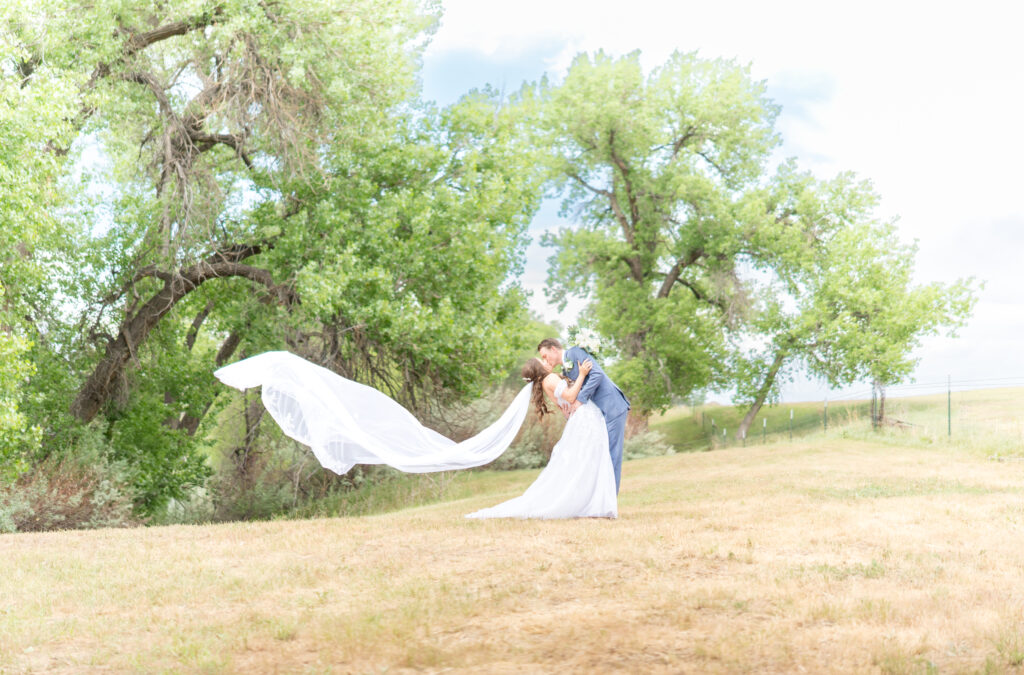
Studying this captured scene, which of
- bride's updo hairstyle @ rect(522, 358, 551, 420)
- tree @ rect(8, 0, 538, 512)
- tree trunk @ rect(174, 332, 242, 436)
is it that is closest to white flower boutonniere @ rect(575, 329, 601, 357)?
bride's updo hairstyle @ rect(522, 358, 551, 420)

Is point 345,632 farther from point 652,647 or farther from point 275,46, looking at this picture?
point 275,46

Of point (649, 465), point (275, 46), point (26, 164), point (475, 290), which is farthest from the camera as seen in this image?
point (649, 465)

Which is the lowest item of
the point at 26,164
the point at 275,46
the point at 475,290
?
the point at 475,290

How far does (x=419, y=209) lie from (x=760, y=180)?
76.1 ft

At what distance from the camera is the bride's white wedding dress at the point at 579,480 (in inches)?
453

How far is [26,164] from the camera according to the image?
15688 millimetres

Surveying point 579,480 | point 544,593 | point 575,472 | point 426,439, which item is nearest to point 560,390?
point 575,472

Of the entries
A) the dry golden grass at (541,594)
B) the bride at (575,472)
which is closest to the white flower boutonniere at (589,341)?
the bride at (575,472)

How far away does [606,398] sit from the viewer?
1190cm

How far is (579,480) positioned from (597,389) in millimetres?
1308

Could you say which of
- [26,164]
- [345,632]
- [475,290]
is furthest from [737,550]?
[26,164]

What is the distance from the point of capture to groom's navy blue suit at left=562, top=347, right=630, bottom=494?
38.4ft

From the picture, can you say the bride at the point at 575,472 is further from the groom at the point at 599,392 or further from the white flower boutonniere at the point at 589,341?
the white flower boutonniere at the point at 589,341

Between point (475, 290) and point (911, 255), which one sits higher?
point (911, 255)
